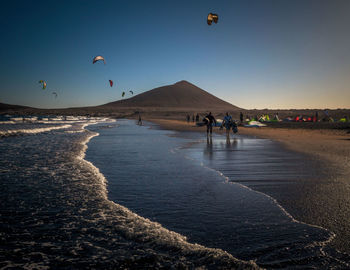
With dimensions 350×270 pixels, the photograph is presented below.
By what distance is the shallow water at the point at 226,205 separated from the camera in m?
3.38

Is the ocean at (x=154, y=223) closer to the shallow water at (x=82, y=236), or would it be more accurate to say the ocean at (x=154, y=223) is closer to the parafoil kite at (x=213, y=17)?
the shallow water at (x=82, y=236)

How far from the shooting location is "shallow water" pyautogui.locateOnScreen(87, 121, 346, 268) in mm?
3377

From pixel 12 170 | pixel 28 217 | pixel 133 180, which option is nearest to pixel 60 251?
pixel 28 217

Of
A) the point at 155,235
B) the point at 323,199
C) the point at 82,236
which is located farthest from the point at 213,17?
the point at 82,236

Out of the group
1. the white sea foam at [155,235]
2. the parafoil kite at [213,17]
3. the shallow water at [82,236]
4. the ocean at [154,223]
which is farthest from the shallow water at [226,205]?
the parafoil kite at [213,17]

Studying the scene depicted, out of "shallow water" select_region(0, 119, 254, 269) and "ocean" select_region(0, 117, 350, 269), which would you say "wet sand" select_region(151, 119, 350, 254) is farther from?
"shallow water" select_region(0, 119, 254, 269)

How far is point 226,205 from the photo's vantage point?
5.09m

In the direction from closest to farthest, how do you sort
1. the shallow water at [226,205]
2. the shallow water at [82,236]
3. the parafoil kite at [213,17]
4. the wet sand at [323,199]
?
the shallow water at [82,236] < the shallow water at [226,205] < the wet sand at [323,199] < the parafoil kite at [213,17]

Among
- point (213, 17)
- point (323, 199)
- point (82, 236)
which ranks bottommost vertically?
point (82, 236)

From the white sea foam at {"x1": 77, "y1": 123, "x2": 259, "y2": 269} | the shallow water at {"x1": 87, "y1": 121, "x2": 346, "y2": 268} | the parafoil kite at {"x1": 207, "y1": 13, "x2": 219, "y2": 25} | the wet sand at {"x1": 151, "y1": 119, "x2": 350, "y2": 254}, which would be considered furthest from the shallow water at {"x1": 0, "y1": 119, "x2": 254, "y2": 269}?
the parafoil kite at {"x1": 207, "y1": 13, "x2": 219, "y2": 25}

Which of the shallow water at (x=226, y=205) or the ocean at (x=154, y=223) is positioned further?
the shallow water at (x=226, y=205)

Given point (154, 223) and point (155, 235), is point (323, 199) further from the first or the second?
point (155, 235)

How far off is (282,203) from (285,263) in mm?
2272

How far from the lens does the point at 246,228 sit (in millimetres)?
4016
